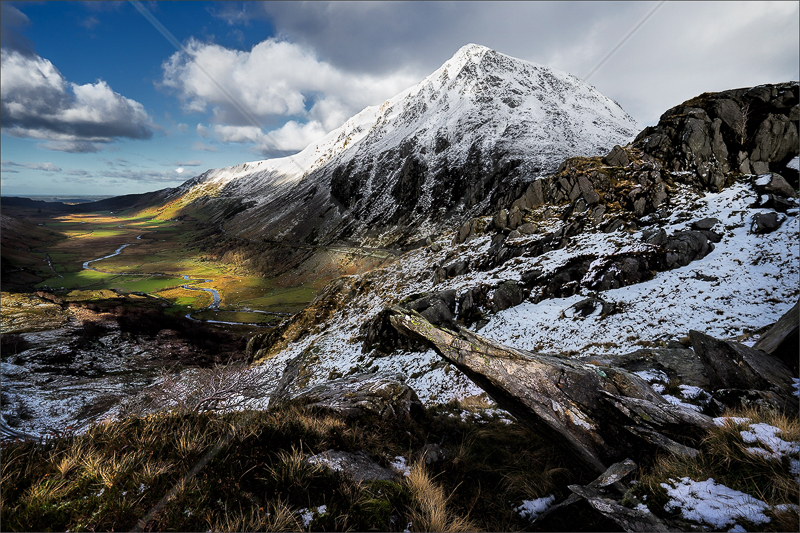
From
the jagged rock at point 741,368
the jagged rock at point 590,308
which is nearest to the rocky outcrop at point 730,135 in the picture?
the jagged rock at point 590,308

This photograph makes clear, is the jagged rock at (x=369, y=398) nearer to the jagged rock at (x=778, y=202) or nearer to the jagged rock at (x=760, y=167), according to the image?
the jagged rock at (x=778, y=202)

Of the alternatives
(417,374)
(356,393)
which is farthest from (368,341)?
(356,393)

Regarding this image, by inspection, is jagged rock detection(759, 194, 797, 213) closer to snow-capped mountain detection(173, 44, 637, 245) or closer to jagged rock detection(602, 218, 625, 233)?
jagged rock detection(602, 218, 625, 233)

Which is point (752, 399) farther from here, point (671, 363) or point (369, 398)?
point (369, 398)

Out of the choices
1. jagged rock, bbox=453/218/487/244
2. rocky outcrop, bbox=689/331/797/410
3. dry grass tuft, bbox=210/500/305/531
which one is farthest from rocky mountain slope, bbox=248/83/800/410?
dry grass tuft, bbox=210/500/305/531

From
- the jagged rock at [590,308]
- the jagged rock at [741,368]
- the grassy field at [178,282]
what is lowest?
the grassy field at [178,282]

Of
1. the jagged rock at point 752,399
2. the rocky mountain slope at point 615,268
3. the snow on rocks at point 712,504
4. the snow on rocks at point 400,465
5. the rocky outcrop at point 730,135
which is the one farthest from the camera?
the rocky outcrop at point 730,135

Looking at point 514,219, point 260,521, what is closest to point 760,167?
point 514,219
